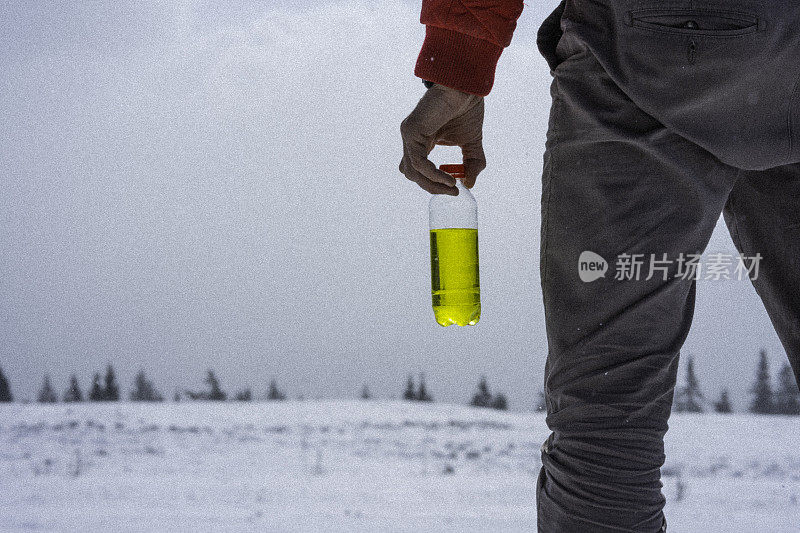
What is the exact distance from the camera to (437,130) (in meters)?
1.12

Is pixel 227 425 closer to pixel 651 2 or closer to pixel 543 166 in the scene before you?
pixel 543 166

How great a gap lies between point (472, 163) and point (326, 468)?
167 cm

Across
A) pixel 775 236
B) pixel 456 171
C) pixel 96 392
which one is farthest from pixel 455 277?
pixel 96 392

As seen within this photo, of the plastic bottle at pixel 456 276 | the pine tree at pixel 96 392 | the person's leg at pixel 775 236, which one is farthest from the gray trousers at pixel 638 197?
the pine tree at pixel 96 392

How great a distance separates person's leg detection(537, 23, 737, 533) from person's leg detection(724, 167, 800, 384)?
0.51 feet

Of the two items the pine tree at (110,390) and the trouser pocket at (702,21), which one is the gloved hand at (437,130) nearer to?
the trouser pocket at (702,21)

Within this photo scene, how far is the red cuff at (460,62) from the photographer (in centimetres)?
109

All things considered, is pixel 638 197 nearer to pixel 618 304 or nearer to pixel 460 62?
pixel 618 304

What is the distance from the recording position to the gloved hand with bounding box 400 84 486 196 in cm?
110

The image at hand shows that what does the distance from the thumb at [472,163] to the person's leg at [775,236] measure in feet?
1.51

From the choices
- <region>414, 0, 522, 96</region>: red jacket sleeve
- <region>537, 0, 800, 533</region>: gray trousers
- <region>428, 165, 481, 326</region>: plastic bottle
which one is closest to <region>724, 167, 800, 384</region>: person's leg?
<region>537, 0, 800, 533</region>: gray trousers

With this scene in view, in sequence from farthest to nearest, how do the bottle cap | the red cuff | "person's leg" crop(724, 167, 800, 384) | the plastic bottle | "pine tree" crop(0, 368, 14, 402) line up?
"pine tree" crop(0, 368, 14, 402), the plastic bottle, the bottle cap, the red cuff, "person's leg" crop(724, 167, 800, 384)

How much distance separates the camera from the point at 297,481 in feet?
8.18

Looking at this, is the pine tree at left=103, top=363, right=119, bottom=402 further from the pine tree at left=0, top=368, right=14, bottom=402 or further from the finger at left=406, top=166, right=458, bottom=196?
the finger at left=406, top=166, right=458, bottom=196
